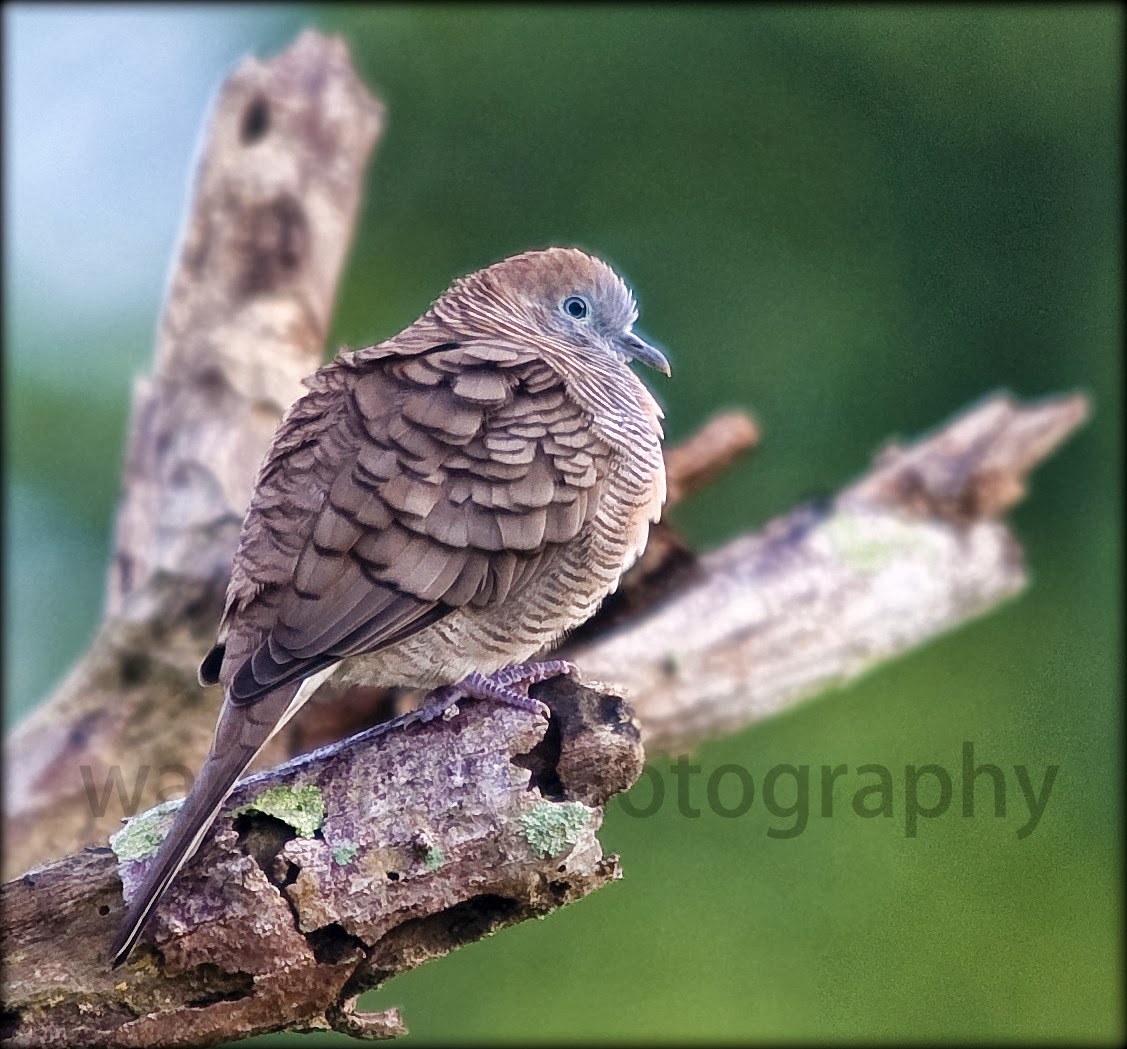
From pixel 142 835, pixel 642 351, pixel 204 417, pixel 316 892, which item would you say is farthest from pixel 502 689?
pixel 204 417

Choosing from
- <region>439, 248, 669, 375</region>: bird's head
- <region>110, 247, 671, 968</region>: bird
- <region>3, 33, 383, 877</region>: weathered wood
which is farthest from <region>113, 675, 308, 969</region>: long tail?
<region>3, 33, 383, 877</region>: weathered wood

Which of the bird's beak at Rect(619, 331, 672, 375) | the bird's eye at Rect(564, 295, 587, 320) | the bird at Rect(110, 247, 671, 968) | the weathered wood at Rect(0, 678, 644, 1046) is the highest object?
the bird's eye at Rect(564, 295, 587, 320)

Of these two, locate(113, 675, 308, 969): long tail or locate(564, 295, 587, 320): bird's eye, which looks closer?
locate(113, 675, 308, 969): long tail

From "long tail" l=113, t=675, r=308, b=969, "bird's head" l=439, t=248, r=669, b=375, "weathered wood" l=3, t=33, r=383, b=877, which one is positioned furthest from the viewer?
"weathered wood" l=3, t=33, r=383, b=877

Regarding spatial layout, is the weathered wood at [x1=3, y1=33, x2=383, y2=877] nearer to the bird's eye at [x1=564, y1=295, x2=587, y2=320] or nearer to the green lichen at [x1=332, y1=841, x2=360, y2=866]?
the bird's eye at [x1=564, y1=295, x2=587, y2=320]

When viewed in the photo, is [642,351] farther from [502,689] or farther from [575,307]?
Answer: [502,689]

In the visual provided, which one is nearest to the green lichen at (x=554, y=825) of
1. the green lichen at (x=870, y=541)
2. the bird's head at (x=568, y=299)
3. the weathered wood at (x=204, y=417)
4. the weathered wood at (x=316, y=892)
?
the weathered wood at (x=316, y=892)

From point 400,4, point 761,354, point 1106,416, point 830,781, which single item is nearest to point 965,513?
point 830,781
